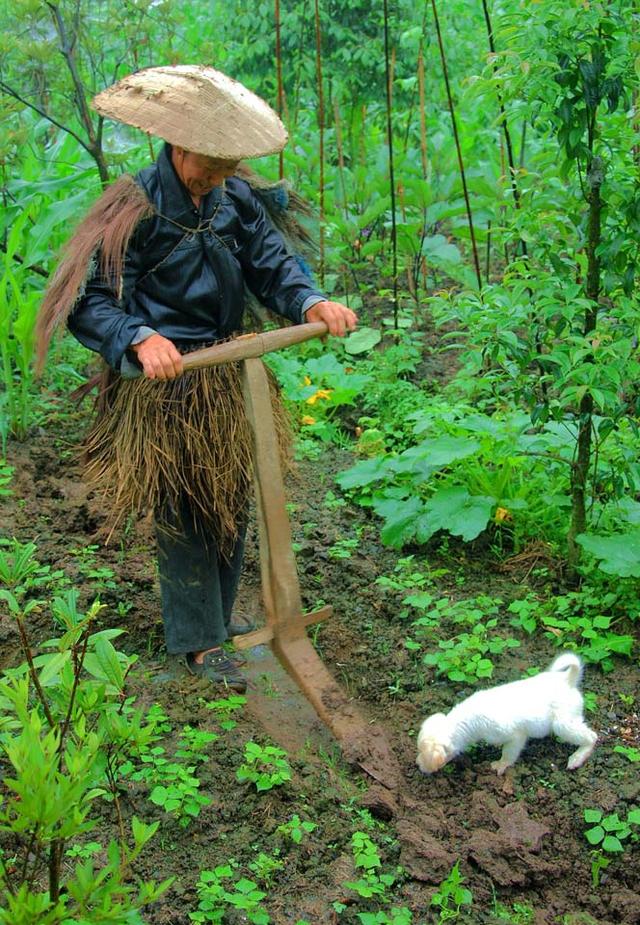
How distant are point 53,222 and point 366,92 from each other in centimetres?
375

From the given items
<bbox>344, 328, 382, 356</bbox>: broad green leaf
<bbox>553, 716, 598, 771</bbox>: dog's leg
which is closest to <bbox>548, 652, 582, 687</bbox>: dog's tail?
<bbox>553, 716, 598, 771</bbox>: dog's leg

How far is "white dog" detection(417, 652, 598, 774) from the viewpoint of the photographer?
2795mm

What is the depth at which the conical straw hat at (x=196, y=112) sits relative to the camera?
9.00ft

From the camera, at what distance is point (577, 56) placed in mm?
3021

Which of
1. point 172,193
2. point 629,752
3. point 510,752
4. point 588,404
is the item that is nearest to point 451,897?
point 510,752

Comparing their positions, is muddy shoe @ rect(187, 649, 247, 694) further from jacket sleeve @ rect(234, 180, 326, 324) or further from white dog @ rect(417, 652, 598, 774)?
jacket sleeve @ rect(234, 180, 326, 324)

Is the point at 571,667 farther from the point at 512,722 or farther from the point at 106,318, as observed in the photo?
the point at 106,318

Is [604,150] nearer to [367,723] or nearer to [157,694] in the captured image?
[367,723]

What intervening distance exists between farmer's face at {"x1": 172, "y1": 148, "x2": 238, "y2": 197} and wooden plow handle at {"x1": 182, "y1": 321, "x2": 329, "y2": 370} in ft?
1.41

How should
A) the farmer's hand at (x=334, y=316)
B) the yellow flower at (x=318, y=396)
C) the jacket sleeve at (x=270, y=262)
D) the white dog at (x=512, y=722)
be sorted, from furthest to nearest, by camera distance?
the yellow flower at (x=318, y=396) → the jacket sleeve at (x=270, y=262) → the farmer's hand at (x=334, y=316) → the white dog at (x=512, y=722)

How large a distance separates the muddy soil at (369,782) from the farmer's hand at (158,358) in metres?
1.00

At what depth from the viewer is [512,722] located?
2807mm

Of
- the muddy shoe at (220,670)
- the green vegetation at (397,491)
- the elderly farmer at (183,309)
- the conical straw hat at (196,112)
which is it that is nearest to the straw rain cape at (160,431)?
the elderly farmer at (183,309)

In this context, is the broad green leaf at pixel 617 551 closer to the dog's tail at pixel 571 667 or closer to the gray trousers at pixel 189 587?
the dog's tail at pixel 571 667
